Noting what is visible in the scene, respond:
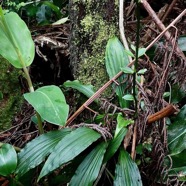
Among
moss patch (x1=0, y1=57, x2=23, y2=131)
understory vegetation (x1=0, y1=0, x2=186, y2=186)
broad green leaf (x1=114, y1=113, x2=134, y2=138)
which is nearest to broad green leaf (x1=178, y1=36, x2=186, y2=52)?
understory vegetation (x1=0, y1=0, x2=186, y2=186)

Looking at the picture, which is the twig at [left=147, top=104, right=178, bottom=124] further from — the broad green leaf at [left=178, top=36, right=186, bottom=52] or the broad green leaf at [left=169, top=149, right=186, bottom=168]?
the broad green leaf at [left=178, top=36, right=186, bottom=52]

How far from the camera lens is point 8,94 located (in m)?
Answer: 1.57

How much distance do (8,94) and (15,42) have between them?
42 cm

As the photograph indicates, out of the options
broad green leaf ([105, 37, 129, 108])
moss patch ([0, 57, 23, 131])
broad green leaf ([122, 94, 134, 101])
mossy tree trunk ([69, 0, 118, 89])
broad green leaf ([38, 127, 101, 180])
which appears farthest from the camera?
moss patch ([0, 57, 23, 131])

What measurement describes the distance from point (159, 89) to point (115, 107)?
0.15 metres

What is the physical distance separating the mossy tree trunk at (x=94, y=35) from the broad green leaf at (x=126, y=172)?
0.36m

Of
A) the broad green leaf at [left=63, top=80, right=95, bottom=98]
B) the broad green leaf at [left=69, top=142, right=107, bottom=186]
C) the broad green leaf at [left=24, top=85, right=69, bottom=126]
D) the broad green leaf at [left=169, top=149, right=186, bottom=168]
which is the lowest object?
the broad green leaf at [left=169, top=149, right=186, bottom=168]

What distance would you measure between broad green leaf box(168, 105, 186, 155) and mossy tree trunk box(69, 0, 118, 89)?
0.31 meters

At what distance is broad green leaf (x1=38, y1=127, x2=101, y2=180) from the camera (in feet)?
3.27

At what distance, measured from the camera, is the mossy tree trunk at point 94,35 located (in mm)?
1356

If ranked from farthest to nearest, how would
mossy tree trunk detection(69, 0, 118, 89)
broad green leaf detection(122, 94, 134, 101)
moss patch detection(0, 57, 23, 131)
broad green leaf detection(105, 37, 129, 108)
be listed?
moss patch detection(0, 57, 23, 131) < mossy tree trunk detection(69, 0, 118, 89) < broad green leaf detection(105, 37, 129, 108) < broad green leaf detection(122, 94, 134, 101)

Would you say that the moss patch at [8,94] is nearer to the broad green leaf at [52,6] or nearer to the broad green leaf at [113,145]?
the broad green leaf at [52,6]

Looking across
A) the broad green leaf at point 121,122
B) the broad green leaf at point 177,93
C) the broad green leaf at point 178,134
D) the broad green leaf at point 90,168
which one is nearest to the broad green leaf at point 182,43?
the broad green leaf at point 177,93

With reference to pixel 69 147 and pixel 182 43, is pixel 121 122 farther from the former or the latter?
pixel 182 43
